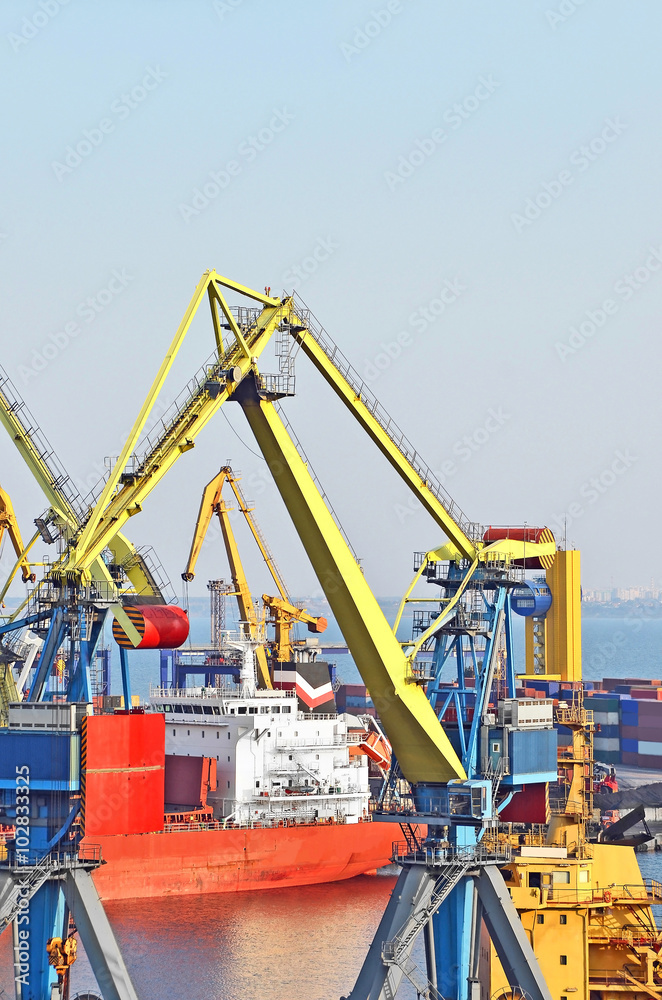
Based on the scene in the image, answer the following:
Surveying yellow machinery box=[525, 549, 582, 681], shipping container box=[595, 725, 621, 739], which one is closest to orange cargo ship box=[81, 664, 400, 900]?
yellow machinery box=[525, 549, 582, 681]

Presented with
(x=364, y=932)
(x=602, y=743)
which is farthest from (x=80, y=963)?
(x=602, y=743)

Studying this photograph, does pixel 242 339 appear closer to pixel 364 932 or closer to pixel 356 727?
pixel 364 932

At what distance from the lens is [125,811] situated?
152 feet

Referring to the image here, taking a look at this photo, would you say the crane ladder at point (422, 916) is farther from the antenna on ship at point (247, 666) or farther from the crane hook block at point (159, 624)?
the antenna on ship at point (247, 666)

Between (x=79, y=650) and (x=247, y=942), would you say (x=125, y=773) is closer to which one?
(x=247, y=942)

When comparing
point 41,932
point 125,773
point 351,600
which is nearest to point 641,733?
point 125,773

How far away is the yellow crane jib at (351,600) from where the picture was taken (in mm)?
31562

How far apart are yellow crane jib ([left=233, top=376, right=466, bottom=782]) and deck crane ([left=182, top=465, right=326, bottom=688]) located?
36.9 metres

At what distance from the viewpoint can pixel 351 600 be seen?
3159 centimetres

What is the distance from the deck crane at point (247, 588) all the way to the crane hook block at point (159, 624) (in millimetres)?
26999

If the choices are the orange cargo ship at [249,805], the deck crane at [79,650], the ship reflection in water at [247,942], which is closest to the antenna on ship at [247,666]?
the orange cargo ship at [249,805]

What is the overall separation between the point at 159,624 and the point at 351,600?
10.8m

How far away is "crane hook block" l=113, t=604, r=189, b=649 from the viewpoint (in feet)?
129

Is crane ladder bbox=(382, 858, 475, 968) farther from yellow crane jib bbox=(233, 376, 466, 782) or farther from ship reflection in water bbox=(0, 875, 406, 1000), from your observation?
ship reflection in water bbox=(0, 875, 406, 1000)
